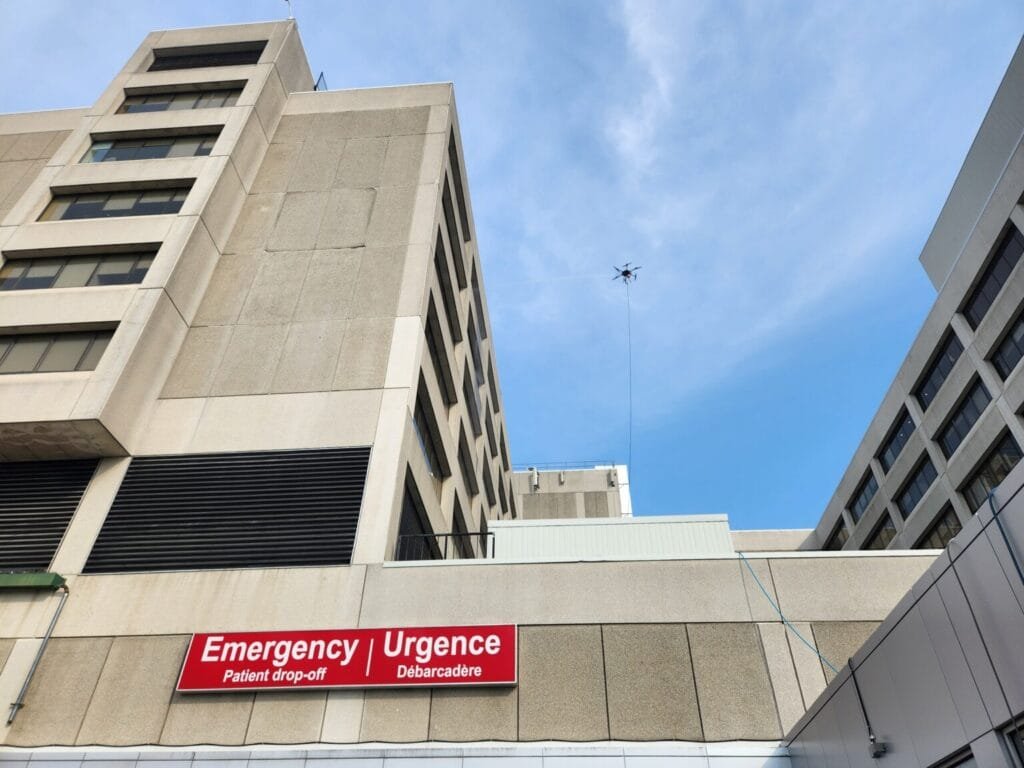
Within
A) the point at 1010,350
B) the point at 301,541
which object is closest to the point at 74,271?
the point at 301,541

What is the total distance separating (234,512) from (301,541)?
231 centimetres

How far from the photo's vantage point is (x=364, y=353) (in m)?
22.0

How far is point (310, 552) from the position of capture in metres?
17.3

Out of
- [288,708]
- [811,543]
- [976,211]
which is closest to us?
[288,708]

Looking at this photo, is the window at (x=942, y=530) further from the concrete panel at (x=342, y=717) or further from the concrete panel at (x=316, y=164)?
the concrete panel at (x=316, y=164)

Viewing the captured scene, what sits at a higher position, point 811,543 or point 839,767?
point 811,543

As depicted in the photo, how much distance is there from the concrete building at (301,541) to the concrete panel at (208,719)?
6 centimetres

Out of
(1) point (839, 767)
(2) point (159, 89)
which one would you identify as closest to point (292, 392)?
(1) point (839, 767)

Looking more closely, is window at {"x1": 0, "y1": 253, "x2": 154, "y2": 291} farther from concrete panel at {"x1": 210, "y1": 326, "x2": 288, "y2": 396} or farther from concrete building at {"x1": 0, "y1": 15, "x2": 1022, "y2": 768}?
concrete panel at {"x1": 210, "y1": 326, "x2": 288, "y2": 396}

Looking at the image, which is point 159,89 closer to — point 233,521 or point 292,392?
point 292,392

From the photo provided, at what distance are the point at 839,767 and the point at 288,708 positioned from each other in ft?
34.8

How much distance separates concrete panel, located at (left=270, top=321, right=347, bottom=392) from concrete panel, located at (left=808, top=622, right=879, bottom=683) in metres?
15.0

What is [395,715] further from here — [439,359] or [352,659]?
[439,359]

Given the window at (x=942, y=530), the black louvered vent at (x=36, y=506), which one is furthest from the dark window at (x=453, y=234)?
the window at (x=942, y=530)
